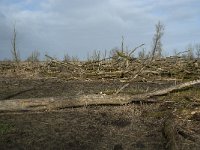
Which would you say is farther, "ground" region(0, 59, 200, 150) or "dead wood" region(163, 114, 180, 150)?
"ground" region(0, 59, 200, 150)

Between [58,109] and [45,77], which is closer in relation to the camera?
[58,109]

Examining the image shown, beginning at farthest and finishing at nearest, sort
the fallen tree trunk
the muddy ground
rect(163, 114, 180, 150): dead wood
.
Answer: the fallen tree trunk → the muddy ground → rect(163, 114, 180, 150): dead wood

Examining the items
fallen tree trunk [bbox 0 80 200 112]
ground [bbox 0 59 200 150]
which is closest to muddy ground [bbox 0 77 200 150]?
ground [bbox 0 59 200 150]

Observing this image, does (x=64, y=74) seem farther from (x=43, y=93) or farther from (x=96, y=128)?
(x=96, y=128)

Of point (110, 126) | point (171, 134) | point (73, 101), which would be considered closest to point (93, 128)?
point (110, 126)

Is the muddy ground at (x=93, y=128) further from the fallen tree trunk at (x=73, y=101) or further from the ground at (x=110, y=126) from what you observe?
the fallen tree trunk at (x=73, y=101)

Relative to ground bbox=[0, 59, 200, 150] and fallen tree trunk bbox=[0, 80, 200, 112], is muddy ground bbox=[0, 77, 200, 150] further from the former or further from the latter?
fallen tree trunk bbox=[0, 80, 200, 112]

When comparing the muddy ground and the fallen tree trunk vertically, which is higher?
the fallen tree trunk

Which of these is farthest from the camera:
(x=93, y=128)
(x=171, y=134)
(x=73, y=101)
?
(x=73, y=101)

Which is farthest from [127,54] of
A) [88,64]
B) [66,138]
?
[66,138]

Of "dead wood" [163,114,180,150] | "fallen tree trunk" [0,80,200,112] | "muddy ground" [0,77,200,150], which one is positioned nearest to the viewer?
"dead wood" [163,114,180,150]

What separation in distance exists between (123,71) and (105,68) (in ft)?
3.04

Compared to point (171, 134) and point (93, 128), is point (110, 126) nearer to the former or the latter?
point (93, 128)

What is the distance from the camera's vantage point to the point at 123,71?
1197cm
